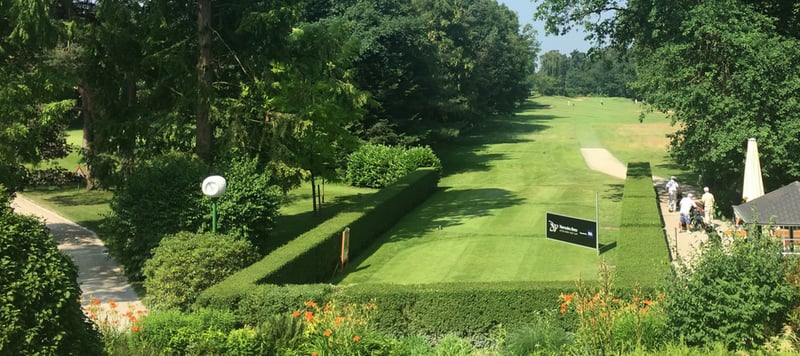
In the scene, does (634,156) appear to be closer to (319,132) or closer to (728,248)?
(319,132)

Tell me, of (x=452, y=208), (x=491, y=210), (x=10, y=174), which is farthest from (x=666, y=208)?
(x=10, y=174)

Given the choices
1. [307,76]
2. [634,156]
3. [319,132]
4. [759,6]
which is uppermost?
[759,6]

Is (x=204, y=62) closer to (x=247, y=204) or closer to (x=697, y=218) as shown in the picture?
(x=247, y=204)

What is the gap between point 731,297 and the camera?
9.53 metres

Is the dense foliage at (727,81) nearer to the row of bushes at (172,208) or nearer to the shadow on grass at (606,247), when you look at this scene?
the shadow on grass at (606,247)

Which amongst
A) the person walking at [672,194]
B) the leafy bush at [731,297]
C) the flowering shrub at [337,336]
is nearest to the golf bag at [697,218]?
the person walking at [672,194]

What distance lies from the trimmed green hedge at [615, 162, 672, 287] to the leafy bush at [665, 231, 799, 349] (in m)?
0.64

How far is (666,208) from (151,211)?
19816 millimetres

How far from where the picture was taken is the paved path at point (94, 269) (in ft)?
52.2

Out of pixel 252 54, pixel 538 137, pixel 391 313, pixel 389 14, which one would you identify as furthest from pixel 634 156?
pixel 391 313

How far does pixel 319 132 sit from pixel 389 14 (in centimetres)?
1683

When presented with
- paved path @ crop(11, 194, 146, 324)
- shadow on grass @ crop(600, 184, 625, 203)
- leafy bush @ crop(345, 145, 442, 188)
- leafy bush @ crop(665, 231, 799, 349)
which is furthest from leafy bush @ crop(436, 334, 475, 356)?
leafy bush @ crop(345, 145, 442, 188)

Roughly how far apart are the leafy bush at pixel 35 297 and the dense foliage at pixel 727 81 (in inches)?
836

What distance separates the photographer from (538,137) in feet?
204
